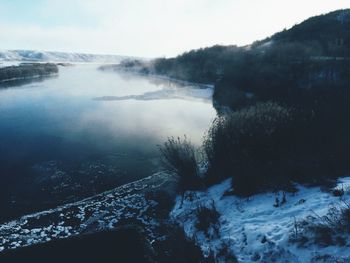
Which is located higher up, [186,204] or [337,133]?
[337,133]

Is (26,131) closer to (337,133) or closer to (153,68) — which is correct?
(337,133)

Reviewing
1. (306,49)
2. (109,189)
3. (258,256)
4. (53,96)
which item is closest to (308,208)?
(258,256)

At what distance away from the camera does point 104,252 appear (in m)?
8.05

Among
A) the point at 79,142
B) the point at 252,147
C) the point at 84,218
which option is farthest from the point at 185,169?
the point at 79,142

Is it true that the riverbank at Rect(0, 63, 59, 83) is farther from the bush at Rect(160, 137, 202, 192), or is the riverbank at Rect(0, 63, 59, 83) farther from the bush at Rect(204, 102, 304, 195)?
the bush at Rect(204, 102, 304, 195)

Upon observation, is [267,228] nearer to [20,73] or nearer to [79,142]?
[79,142]

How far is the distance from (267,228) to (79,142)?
15.5 meters

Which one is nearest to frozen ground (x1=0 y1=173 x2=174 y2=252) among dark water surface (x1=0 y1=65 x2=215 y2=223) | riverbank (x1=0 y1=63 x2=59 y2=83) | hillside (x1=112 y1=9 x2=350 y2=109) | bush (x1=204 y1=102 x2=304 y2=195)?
dark water surface (x1=0 y1=65 x2=215 y2=223)

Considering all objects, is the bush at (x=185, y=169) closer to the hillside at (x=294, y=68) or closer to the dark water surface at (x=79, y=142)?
the dark water surface at (x=79, y=142)

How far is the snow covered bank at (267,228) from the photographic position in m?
5.99

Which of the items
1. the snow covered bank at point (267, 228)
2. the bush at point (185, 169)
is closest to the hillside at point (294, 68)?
the bush at point (185, 169)

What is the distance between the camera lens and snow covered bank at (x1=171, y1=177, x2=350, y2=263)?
5988mm

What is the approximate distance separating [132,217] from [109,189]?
288cm

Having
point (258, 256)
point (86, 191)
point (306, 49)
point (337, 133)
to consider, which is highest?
point (306, 49)
